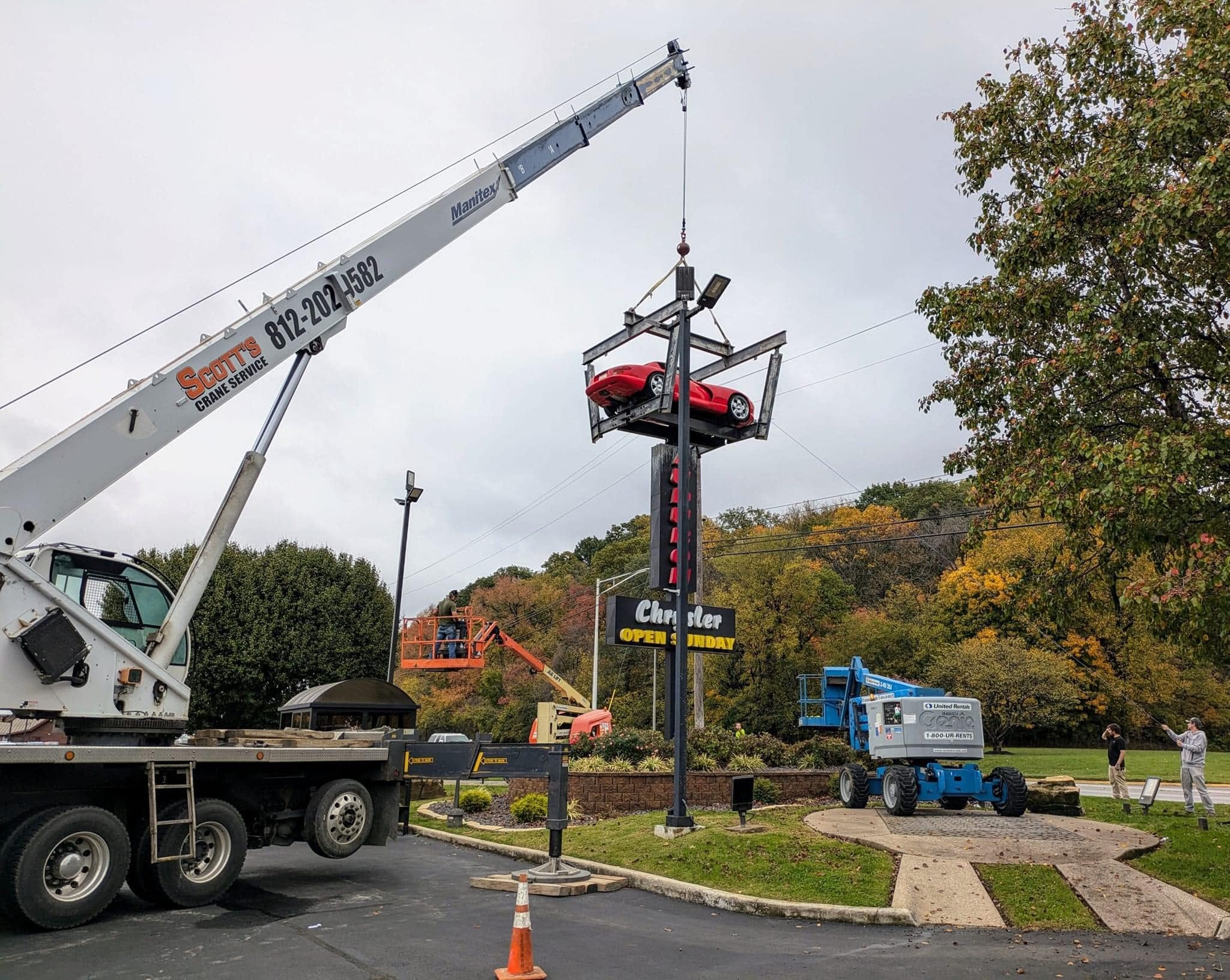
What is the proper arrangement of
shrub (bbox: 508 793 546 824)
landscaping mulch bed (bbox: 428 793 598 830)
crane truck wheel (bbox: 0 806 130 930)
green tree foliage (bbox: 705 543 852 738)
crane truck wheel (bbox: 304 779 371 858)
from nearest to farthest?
crane truck wheel (bbox: 0 806 130 930)
crane truck wheel (bbox: 304 779 371 858)
landscaping mulch bed (bbox: 428 793 598 830)
shrub (bbox: 508 793 546 824)
green tree foliage (bbox: 705 543 852 738)

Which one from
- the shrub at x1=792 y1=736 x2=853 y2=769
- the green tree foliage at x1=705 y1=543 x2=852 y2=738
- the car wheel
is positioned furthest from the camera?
the green tree foliage at x1=705 y1=543 x2=852 y2=738

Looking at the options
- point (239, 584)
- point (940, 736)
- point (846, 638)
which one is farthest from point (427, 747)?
point (846, 638)

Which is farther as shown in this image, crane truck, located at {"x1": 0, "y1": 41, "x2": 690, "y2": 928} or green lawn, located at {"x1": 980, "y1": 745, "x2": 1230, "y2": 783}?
green lawn, located at {"x1": 980, "y1": 745, "x2": 1230, "y2": 783}

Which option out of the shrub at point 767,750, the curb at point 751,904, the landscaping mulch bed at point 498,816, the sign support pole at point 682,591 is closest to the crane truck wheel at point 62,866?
the curb at point 751,904

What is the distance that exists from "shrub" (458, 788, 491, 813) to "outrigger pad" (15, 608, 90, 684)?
1066cm

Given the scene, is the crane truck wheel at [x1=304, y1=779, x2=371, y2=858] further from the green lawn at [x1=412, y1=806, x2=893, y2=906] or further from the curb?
the green lawn at [x1=412, y1=806, x2=893, y2=906]

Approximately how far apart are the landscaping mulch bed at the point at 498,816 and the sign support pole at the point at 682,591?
272 centimetres

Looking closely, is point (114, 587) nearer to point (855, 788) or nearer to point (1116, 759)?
point (855, 788)

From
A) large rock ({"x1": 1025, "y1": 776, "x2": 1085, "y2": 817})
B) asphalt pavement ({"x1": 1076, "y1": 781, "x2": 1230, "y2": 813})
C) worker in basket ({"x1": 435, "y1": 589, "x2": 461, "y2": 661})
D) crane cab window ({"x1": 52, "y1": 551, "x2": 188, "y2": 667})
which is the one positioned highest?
worker in basket ({"x1": 435, "y1": 589, "x2": 461, "y2": 661})

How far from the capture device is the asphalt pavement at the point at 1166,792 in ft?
66.8

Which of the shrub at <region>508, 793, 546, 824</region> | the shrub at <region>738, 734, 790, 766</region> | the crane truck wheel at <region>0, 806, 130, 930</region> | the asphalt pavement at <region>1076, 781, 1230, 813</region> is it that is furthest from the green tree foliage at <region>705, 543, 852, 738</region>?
the crane truck wheel at <region>0, 806, 130, 930</region>

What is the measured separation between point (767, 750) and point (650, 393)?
28.8 ft

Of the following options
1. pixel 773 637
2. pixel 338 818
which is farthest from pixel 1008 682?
pixel 338 818

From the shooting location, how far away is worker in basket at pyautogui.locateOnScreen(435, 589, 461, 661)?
33.1 meters
